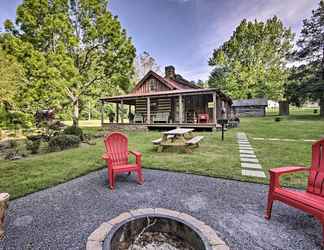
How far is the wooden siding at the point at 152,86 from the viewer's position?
15.8 meters

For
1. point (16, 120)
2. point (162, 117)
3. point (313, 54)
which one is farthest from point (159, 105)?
point (313, 54)

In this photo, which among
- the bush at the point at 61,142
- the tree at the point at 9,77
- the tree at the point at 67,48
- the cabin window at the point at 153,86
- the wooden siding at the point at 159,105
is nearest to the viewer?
the bush at the point at 61,142

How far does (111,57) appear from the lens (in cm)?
1399

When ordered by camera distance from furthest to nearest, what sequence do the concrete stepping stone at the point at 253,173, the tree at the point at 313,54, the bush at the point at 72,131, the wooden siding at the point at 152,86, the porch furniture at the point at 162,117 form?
the tree at the point at 313,54 → the wooden siding at the point at 152,86 → the porch furniture at the point at 162,117 → the bush at the point at 72,131 → the concrete stepping stone at the point at 253,173

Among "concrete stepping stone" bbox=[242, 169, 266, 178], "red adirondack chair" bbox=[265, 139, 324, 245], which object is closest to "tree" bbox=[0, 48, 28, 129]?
"concrete stepping stone" bbox=[242, 169, 266, 178]

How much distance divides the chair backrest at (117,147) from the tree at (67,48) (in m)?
10.0

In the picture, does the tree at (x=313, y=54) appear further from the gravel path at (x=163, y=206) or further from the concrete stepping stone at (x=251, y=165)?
the gravel path at (x=163, y=206)

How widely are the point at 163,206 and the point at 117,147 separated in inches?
69.7

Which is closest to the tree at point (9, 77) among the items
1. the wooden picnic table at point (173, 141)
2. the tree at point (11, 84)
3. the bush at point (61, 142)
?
the tree at point (11, 84)

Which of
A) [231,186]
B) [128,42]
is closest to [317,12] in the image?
[128,42]

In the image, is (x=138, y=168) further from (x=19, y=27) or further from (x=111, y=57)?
(x=19, y=27)

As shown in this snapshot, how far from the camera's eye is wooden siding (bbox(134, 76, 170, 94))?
51.9 ft

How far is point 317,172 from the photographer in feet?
7.46

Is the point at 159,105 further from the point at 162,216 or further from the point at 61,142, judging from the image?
the point at 162,216
